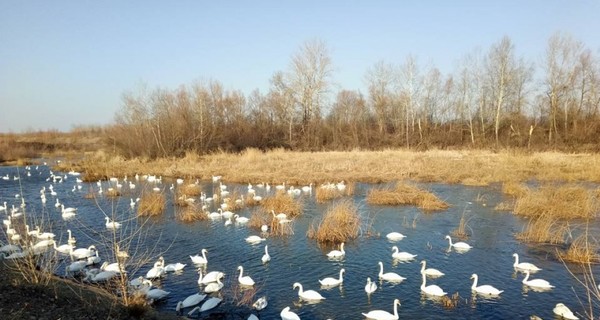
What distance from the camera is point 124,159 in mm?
39688

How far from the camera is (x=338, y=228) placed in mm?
14078

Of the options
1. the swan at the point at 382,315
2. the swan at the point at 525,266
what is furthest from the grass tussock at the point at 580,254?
the swan at the point at 382,315

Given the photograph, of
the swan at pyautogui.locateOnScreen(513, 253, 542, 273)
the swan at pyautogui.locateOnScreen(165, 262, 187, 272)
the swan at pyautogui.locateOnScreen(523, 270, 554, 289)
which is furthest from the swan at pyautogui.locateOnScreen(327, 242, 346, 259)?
the swan at pyautogui.locateOnScreen(523, 270, 554, 289)

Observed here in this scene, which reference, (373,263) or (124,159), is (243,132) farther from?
(373,263)

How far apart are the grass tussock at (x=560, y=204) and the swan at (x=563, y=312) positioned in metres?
7.83

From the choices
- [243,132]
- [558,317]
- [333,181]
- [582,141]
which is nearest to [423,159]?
[333,181]

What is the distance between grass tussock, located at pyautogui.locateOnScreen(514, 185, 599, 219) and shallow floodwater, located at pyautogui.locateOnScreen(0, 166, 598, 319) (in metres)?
0.79

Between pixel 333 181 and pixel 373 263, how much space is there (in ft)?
48.6

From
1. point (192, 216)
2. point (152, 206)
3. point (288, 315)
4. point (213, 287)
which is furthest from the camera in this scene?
point (152, 206)

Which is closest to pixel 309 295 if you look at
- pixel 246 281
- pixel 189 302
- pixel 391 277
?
pixel 246 281

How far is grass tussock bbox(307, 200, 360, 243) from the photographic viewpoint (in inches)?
548

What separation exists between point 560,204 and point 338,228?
9319 mm

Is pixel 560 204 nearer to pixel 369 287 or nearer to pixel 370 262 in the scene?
pixel 370 262

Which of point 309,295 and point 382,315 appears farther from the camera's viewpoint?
point 309,295
